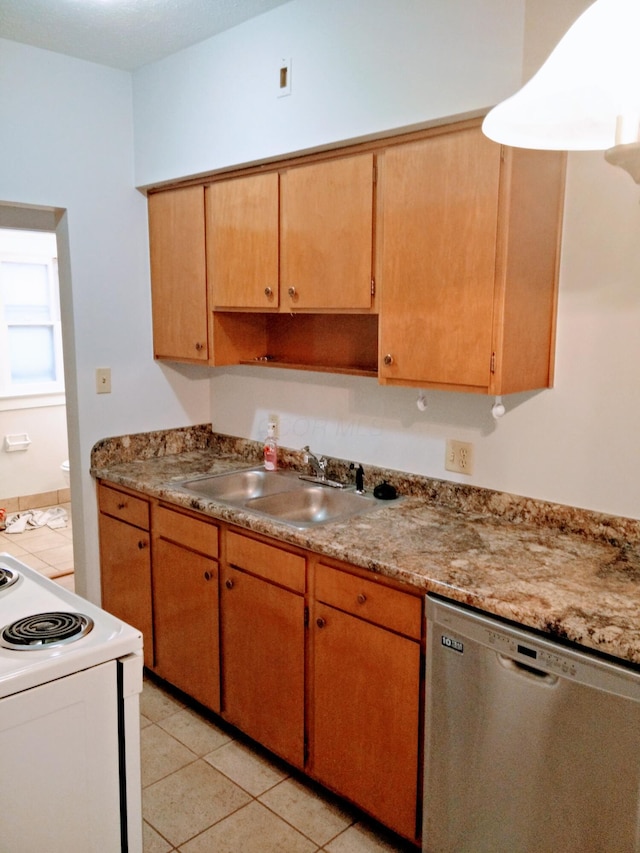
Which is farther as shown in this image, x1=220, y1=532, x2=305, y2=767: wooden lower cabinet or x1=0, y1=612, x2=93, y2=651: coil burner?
x1=220, y1=532, x2=305, y2=767: wooden lower cabinet

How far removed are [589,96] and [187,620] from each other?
222 cm

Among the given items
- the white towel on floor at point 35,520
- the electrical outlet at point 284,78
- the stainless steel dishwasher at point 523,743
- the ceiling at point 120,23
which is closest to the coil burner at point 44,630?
the stainless steel dishwasher at point 523,743

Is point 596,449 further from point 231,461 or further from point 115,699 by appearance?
point 231,461

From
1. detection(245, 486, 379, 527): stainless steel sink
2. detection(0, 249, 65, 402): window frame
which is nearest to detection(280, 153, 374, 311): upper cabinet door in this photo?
detection(245, 486, 379, 527): stainless steel sink

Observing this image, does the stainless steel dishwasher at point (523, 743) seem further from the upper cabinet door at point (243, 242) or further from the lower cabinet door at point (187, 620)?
the upper cabinet door at point (243, 242)

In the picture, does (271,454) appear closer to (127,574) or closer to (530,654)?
(127,574)

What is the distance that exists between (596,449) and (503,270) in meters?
0.61

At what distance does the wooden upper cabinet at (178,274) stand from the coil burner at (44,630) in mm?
1563

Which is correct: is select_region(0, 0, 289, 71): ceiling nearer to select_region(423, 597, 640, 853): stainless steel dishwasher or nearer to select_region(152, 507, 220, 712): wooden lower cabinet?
select_region(152, 507, 220, 712): wooden lower cabinet

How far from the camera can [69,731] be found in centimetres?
138

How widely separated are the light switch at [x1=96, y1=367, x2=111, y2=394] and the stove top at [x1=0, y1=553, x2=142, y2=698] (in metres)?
1.40

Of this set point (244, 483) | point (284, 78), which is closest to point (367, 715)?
point (244, 483)

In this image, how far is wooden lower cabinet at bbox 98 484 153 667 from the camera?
2.81 meters

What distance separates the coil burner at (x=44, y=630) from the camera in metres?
1.39
